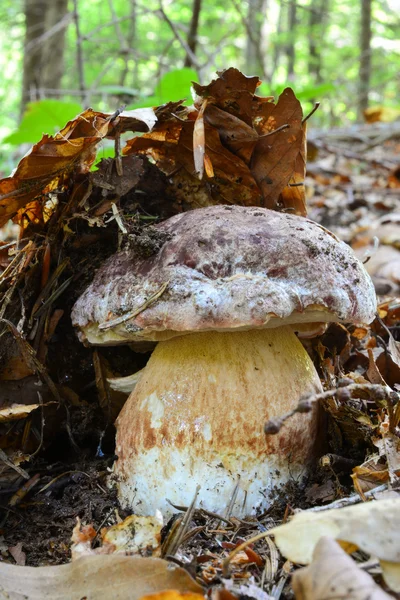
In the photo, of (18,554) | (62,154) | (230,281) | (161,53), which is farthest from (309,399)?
(161,53)

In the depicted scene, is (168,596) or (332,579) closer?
(332,579)

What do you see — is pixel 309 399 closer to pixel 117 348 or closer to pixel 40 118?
pixel 117 348

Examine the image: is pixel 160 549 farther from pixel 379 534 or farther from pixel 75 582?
pixel 379 534

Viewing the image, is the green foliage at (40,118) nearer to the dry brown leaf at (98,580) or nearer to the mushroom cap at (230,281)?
the mushroom cap at (230,281)

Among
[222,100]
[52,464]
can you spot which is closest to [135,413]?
[52,464]

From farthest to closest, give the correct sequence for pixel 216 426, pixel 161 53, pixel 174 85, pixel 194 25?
pixel 161 53 < pixel 194 25 < pixel 174 85 < pixel 216 426

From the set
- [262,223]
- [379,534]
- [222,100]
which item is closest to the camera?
[379,534]
